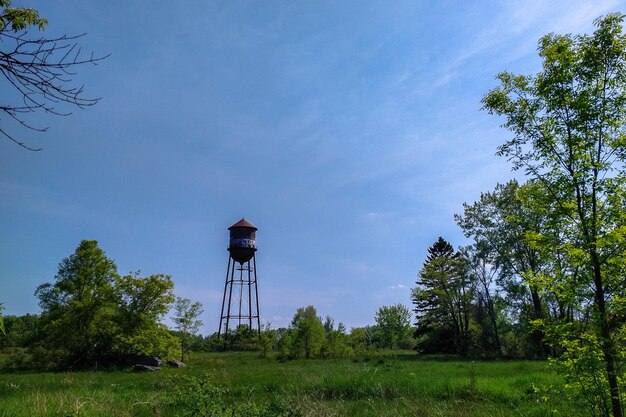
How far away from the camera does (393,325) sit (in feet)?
206

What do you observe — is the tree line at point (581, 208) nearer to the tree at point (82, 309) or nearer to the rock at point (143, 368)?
the rock at point (143, 368)

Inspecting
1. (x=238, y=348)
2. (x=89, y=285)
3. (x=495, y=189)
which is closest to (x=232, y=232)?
(x=238, y=348)

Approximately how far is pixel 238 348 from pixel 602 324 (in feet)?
145

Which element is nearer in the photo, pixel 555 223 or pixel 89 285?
pixel 555 223

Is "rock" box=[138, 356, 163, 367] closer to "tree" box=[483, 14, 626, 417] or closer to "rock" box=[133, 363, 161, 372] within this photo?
"rock" box=[133, 363, 161, 372]

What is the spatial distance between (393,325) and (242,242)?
30.8 meters

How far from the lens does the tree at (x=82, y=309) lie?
2773 cm

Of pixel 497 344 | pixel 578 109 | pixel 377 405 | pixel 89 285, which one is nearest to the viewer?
pixel 578 109

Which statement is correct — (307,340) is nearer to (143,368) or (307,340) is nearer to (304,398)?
(143,368)

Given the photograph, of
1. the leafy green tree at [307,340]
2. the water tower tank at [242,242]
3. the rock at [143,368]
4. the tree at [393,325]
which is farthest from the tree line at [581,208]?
the tree at [393,325]

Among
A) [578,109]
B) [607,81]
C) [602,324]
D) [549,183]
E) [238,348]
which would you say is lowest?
[238,348]

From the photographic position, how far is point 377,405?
429 inches

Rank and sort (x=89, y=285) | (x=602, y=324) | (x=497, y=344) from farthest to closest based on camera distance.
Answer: (x=497, y=344) → (x=89, y=285) → (x=602, y=324)

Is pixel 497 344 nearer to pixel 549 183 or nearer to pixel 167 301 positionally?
pixel 167 301
